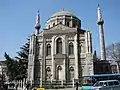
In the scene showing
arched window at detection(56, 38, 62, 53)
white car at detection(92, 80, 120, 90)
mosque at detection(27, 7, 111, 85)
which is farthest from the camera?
arched window at detection(56, 38, 62, 53)

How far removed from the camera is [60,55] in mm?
38938

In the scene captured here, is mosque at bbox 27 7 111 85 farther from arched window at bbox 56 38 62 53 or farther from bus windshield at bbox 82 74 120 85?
bus windshield at bbox 82 74 120 85

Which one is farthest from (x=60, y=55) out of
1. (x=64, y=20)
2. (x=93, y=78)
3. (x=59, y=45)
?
(x=93, y=78)

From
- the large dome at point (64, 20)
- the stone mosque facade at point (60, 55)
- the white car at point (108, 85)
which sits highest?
the large dome at point (64, 20)

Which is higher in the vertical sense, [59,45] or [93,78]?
[59,45]

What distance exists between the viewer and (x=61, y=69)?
126 feet

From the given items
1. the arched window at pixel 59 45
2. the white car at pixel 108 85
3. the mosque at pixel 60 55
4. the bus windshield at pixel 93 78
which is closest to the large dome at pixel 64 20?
the mosque at pixel 60 55

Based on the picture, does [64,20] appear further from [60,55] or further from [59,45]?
[60,55]

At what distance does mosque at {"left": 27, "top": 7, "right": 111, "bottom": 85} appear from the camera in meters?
37.7

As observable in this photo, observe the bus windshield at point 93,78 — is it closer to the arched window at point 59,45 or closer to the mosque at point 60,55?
the mosque at point 60,55

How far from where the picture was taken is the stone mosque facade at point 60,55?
124ft

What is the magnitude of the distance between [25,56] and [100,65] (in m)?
19.6

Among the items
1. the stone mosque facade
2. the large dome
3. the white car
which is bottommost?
the white car

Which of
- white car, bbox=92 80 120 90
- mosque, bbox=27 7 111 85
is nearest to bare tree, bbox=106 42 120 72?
mosque, bbox=27 7 111 85
